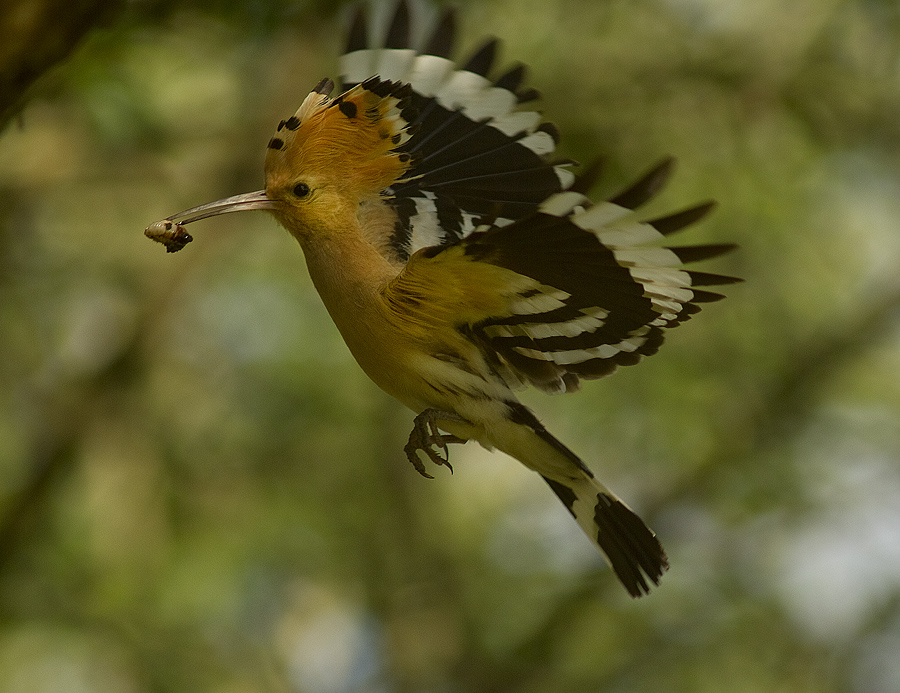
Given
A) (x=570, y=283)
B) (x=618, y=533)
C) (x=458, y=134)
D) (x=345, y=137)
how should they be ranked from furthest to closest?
(x=618, y=533) < (x=458, y=134) < (x=345, y=137) < (x=570, y=283)

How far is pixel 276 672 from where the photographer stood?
5500 mm

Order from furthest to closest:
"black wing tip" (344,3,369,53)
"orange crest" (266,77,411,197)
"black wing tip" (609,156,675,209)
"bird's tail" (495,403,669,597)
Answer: "black wing tip" (344,3,369,53), "bird's tail" (495,403,669,597), "orange crest" (266,77,411,197), "black wing tip" (609,156,675,209)

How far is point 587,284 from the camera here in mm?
1917

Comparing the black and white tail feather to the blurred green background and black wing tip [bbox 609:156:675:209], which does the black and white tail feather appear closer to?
black wing tip [bbox 609:156:675:209]

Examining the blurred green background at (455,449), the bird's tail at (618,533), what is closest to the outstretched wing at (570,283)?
the bird's tail at (618,533)

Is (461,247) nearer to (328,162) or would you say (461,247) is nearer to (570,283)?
(570,283)

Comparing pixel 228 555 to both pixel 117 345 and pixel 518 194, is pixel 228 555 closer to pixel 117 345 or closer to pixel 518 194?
pixel 117 345

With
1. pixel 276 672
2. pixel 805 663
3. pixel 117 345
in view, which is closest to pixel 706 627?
pixel 805 663

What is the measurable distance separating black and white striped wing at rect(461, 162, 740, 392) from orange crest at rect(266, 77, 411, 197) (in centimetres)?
38

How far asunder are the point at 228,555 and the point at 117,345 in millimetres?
1424

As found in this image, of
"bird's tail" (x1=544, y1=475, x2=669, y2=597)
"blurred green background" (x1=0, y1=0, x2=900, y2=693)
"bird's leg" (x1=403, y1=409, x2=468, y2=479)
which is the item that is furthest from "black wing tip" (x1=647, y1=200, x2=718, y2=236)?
"blurred green background" (x1=0, y1=0, x2=900, y2=693)

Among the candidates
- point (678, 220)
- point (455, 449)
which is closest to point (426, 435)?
point (678, 220)

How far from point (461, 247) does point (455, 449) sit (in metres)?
4.30

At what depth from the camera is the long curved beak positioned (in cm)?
196
